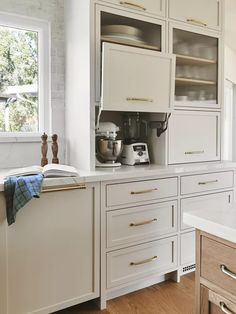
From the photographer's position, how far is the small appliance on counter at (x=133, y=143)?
8.06ft

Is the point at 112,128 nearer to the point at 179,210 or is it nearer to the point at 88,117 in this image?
the point at 88,117

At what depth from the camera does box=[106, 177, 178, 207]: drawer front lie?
2.03 metres

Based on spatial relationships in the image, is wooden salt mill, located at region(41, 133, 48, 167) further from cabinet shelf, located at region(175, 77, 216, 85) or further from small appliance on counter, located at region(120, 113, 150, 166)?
cabinet shelf, located at region(175, 77, 216, 85)

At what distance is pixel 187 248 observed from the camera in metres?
2.47

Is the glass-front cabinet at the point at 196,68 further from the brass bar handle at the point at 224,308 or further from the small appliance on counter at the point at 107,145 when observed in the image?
the brass bar handle at the point at 224,308

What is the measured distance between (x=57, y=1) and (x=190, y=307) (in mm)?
2366

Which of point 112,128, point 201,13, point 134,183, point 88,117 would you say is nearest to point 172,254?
point 134,183

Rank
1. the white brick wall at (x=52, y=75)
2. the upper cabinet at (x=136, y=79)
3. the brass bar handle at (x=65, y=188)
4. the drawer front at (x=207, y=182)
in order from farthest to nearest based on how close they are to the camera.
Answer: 1. the drawer front at (x=207, y=182)
2. the white brick wall at (x=52, y=75)
3. the upper cabinet at (x=136, y=79)
4. the brass bar handle at (x=65, y=188)

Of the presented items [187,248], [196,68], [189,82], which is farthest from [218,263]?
[196,68]

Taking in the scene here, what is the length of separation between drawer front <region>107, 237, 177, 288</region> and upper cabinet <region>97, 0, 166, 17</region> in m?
1.64

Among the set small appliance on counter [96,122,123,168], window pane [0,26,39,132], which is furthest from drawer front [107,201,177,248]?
window pane [0,26,39,132]

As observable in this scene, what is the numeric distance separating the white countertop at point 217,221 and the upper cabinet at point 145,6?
5.38 feet

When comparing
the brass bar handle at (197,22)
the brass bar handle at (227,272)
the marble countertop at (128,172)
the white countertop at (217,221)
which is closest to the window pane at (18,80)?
the marble countertop at (128,172)

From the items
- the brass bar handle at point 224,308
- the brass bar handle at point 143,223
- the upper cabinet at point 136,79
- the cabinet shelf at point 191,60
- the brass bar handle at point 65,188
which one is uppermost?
the cabinet shelf at point 191,60
